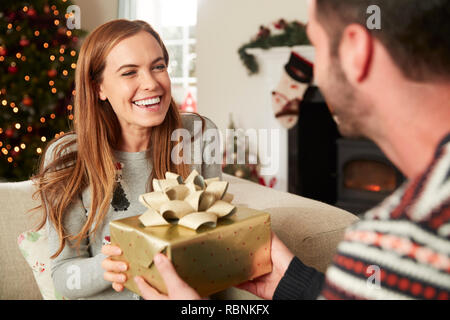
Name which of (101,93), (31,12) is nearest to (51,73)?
(31,12)

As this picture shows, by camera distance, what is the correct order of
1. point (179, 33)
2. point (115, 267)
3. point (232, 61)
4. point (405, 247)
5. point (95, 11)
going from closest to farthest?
point (405, 247)
point (115, 267)
point (232, 61)
point (95, 11)
point (179, 33)

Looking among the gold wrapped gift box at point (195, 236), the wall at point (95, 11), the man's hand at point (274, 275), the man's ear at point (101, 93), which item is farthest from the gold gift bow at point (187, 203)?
the wall at point (95, 11)

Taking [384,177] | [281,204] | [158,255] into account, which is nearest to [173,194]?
[158,255]

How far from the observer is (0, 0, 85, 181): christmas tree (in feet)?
10.3

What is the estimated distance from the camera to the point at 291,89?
3.42 metres

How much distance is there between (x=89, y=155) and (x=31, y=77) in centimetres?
236

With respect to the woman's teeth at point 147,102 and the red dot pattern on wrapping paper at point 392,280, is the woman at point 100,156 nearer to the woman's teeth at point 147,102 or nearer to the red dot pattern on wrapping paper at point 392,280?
the woman's teeth at point 147,102

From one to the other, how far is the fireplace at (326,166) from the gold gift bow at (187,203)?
2561mm

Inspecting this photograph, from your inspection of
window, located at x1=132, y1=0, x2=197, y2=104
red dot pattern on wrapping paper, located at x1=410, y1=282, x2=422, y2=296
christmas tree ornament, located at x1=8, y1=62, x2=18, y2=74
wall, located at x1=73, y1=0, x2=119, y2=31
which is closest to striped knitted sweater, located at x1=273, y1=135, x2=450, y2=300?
red dot pattern on wrapping paper, located at x1=410, y1=282, x2=422, y2=296

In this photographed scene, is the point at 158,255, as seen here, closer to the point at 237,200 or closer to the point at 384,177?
the point at 237,200

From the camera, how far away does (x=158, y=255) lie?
26.0 inches

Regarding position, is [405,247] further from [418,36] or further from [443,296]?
[418,36]

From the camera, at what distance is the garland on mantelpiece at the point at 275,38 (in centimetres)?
337
